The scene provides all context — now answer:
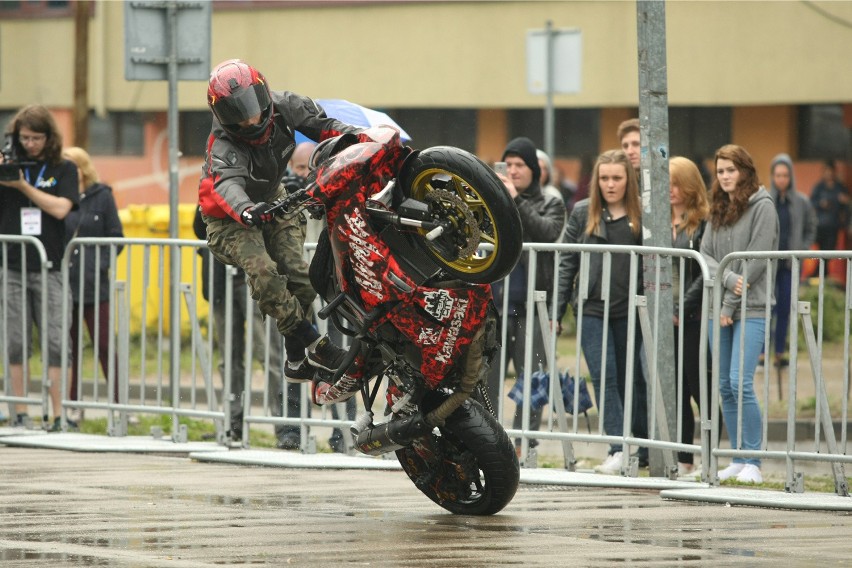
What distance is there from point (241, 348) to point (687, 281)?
3180mm

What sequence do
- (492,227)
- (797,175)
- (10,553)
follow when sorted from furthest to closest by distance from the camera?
(797,175)
(492,227)
(10,553)

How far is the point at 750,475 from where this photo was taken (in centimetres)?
926

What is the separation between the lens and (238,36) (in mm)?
27766

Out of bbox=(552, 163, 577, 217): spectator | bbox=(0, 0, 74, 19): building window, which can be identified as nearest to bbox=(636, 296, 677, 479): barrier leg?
bbox=(552, 163, 577, 217): spectator

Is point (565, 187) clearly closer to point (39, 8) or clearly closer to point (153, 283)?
point (39, 8)

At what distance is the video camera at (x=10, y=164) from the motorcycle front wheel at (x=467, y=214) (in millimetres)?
5155

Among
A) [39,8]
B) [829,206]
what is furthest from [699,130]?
[39,8]

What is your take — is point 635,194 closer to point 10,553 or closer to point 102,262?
point 102,262

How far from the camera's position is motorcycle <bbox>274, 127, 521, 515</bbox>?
7.25m

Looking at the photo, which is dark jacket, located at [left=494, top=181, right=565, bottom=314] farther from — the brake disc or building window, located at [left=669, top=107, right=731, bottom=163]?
building window, located at [left=669, top=107, right=731, bottom=163]

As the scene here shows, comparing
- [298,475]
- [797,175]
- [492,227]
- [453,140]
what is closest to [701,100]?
[797,175]

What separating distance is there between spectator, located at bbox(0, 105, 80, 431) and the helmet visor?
12.8 ft

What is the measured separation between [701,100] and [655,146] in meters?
15.7

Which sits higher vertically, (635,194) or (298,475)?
(635,194)
